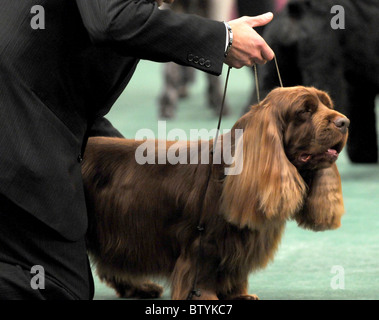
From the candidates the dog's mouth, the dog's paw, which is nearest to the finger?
the dog's mouth

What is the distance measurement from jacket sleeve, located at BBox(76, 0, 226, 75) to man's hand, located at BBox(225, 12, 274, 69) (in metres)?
0.05

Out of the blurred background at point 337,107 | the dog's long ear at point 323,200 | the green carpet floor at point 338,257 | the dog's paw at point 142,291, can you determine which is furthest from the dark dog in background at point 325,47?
the dog's long ear at point 323,200

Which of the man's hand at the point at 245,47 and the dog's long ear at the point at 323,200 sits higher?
the man's hand at the point at 245,47

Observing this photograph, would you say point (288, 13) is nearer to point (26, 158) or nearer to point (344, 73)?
point (344, 73)

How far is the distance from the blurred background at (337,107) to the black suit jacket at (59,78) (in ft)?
2.41

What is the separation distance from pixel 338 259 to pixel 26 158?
58.7 inches

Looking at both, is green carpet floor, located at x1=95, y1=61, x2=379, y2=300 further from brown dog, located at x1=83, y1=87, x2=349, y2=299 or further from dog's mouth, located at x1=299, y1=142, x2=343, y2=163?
dog's mouth, located at x1=299, y1=142, x2=343, y2=163

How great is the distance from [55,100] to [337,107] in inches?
99.1

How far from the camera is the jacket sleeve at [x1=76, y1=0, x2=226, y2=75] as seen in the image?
2.10 meters

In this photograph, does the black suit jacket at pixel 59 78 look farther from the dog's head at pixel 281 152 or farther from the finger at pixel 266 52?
the dog's head at pixel 281 152

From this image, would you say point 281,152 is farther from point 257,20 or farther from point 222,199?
point 257,20

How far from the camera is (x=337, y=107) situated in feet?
15.0

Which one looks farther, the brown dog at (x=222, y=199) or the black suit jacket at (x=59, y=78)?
the brown dog at (x=222, y=199)

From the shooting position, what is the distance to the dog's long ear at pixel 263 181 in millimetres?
2375
